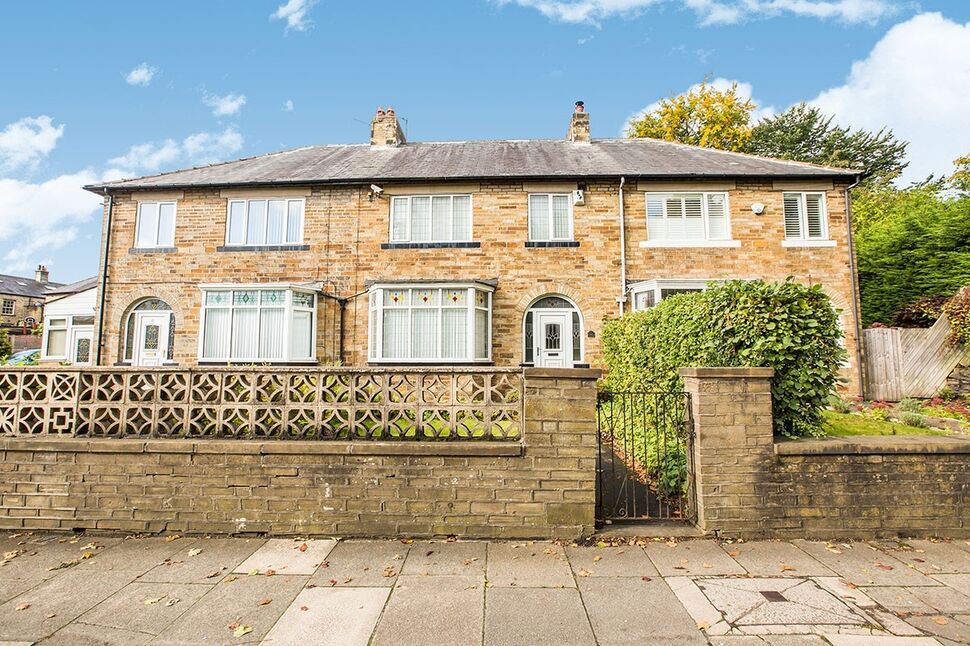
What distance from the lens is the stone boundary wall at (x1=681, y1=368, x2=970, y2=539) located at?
4238 millimetres

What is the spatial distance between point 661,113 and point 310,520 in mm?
→ 28564

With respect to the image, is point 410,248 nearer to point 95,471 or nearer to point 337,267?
point 337,267

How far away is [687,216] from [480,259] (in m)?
6.30

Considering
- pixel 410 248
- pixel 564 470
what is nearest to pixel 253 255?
pixel 410 248

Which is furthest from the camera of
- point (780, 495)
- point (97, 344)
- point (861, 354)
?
point (97, 344)

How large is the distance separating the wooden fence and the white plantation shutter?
338 centimetres

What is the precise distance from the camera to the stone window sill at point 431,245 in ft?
43.3

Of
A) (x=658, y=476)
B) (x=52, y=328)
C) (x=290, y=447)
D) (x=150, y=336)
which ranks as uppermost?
(x=52, y=328)

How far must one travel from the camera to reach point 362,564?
12.3 feet

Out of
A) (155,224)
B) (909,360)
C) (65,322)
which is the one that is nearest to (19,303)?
(65,322)

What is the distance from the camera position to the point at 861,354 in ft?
40.3

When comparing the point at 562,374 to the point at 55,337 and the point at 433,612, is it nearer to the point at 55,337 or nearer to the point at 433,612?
the point at 433,612

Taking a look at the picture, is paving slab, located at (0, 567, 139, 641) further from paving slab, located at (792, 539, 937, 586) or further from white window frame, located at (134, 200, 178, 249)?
white window frame, located at (134, 200, 178, 249)

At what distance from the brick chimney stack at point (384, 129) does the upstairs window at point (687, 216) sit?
9663 millimetres
